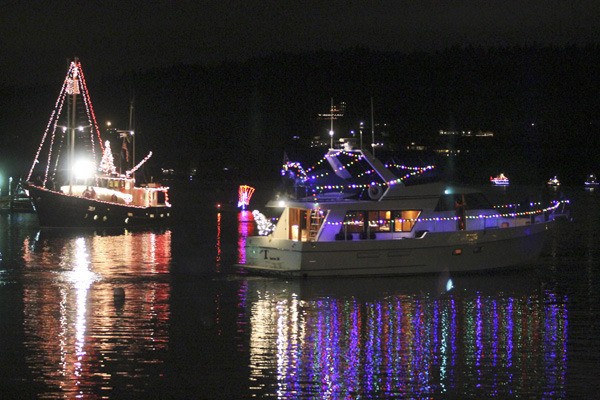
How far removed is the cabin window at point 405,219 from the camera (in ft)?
98.6

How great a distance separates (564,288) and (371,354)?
39.7 ft

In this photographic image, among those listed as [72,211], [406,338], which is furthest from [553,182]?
[406,338]

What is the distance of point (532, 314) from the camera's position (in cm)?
2509

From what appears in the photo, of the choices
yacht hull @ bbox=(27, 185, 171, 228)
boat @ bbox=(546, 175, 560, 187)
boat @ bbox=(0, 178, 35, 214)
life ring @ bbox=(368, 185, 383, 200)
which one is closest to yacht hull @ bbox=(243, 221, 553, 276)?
life ring @ bbox=(368, 185, 383, 200)

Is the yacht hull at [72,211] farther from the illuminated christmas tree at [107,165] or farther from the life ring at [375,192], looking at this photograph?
the life ring at [375,192]

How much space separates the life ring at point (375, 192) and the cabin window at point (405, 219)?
75 cm

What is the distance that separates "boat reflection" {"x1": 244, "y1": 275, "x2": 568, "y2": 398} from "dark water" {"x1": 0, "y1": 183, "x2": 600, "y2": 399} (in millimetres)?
43

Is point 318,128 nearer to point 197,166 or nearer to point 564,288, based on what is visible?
point 197,166

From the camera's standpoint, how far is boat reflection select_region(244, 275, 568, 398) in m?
17.4

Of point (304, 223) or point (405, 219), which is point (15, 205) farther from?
point (405, 219)

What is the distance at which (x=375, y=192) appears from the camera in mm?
30047

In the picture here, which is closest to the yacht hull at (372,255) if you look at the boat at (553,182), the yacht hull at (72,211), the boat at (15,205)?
the yacht hull at (72,211)

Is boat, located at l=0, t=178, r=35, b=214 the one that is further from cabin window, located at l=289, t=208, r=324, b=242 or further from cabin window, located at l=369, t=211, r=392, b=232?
cabin window, located at l=369, t=211, r=392, b=232

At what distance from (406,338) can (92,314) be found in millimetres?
8138
